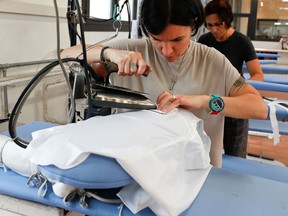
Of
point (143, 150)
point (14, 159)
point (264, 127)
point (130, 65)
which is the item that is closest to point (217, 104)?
point (130, 65)

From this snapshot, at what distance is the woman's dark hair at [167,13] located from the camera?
921mm

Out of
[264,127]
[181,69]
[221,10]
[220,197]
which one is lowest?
[264,127]

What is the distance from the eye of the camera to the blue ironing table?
2.16 ft

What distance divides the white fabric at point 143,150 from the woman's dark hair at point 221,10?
3.99 ft

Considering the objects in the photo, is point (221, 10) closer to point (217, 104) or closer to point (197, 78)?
point (197, 78)

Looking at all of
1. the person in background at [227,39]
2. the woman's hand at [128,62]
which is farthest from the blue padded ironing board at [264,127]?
the woman's hand at [128,62]

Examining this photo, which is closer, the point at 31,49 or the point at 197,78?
the point at 197,78

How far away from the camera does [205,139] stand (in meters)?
0.90

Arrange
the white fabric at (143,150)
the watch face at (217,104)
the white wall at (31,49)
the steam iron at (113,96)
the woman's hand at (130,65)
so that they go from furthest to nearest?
the white wall at (31,49)
the watch face at (217,104)
the woman's hand at (130,65)
the steam iron at (113,96)
the white fabric at (143,150)

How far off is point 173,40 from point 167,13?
97 millimetres

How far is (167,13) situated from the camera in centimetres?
92

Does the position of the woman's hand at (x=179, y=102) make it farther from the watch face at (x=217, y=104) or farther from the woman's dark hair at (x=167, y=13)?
the woman's dark hair at (x=167, y=13)

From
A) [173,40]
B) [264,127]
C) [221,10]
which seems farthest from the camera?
[264,127]

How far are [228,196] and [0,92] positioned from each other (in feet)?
4.22
